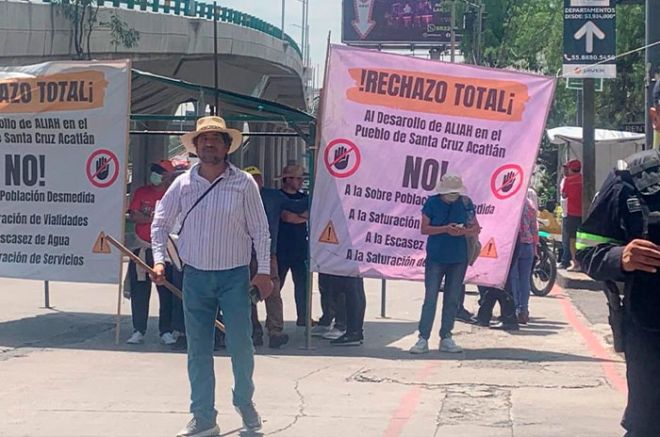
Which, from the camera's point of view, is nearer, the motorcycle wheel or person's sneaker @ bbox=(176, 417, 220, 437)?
person's sneaker @ bbox=(176, 417, 220, 437)

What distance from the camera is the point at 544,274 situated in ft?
55.0

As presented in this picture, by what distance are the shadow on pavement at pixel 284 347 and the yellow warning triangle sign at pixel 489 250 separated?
0.94 m

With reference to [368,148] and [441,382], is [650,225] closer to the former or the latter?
[441,382]

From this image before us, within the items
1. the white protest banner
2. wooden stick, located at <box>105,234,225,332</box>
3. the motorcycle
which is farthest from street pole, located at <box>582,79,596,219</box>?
wooden stick, located at <box>105,234,225,332</box>

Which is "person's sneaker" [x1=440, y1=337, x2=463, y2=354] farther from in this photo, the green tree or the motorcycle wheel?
the green tree

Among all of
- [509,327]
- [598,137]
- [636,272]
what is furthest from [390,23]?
[636,272]

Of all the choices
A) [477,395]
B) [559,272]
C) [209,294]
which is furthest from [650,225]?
[559,272]

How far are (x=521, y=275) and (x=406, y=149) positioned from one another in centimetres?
287

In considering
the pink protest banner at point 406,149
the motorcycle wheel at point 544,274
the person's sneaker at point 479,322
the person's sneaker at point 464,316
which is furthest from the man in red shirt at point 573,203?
the pink protest banner at point 406,149

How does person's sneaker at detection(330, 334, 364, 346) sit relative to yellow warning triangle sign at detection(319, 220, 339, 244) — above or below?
below

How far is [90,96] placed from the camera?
11797mm

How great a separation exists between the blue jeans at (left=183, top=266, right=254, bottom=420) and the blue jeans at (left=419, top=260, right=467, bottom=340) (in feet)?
13.1

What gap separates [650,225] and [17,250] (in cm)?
905

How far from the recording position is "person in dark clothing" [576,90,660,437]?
14.4 feet
